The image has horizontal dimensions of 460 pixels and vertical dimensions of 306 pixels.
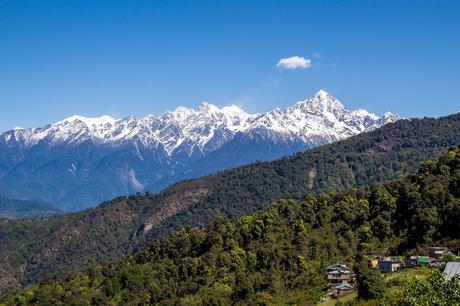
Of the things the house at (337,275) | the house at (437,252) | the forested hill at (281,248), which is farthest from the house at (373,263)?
the house at (437,252)

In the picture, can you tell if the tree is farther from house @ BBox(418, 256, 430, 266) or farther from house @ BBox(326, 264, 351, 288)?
house @ BBox(326, 264, 351, 288)

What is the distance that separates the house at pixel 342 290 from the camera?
9169 centimetres

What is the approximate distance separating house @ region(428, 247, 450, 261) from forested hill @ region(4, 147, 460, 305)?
2.49 metres

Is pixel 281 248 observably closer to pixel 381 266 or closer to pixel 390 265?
pixel 381 266

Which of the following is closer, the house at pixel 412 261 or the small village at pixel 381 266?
the small village at pixel 381 266

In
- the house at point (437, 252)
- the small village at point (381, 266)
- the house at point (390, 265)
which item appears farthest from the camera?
the house at point (390, 265)

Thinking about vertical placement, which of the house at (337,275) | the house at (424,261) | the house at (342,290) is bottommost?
the house at (342,290)

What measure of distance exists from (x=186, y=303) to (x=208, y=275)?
12.1 m

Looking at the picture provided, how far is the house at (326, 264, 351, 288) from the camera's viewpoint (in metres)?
98.5

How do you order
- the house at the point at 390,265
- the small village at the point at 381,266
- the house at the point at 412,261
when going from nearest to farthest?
the small village at the point at 381,266 → the house at the point at 412,261 → the house at the point at 390,265

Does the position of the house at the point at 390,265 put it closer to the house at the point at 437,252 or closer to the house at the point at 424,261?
the house at the point at 424,261

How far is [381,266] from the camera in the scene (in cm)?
9775

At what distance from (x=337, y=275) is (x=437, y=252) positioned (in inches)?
611

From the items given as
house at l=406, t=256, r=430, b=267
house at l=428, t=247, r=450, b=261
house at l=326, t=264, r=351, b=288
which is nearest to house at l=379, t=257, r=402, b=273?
house at l=406, t=256, r=430, b=267
